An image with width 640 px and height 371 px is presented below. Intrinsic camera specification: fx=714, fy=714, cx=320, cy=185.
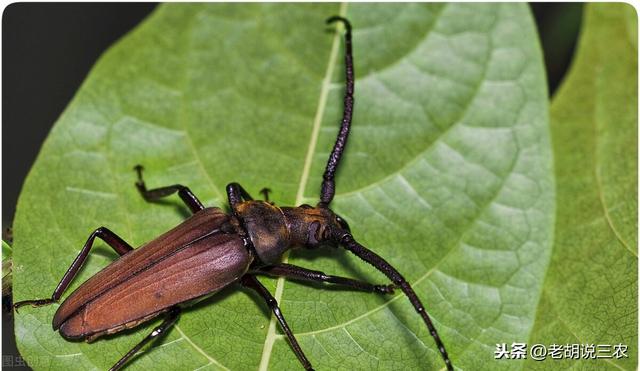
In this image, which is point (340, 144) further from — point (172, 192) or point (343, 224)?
point (172, 192)

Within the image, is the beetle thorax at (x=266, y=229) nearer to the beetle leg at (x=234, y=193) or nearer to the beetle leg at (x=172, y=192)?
the beetle leg at (x=234, y=193)

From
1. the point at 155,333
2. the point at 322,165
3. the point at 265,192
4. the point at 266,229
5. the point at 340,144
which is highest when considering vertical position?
the point at 340,144

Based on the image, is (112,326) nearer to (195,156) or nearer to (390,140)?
(195,156)

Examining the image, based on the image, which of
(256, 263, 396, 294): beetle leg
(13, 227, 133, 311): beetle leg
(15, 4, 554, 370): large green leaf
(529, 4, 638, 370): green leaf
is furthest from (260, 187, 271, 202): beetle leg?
(529, 4, 638, 370): green leaf

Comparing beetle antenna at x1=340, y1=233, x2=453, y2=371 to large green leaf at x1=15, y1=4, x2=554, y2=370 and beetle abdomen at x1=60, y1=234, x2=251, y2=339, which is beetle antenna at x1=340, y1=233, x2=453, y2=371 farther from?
beetle abdomen at x1=60, y1=234, x2=251, y2=339

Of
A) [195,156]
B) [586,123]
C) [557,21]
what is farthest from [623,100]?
[195,156]

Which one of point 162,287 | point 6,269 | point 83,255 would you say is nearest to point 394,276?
point 162,287

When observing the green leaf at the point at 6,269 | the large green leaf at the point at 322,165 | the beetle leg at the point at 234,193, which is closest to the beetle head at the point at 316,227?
the large green leaf at the point at 322,165
